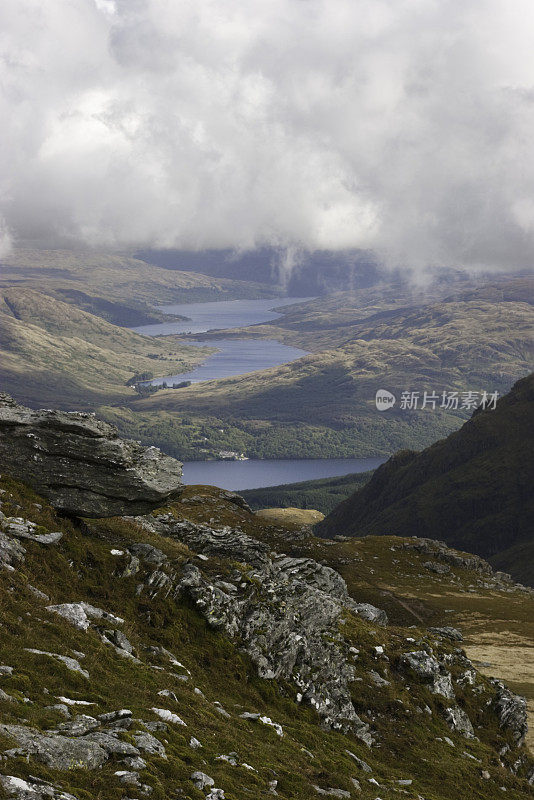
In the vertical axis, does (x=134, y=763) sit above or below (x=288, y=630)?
above

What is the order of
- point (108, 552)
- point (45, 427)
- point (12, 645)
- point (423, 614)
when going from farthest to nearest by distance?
point (423, 614) < point (45, 427) < point (108, 552) < point (12, 645)

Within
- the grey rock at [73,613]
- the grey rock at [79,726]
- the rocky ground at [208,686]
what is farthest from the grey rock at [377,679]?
the grey rock at [79,726]

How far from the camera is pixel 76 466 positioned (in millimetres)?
38719

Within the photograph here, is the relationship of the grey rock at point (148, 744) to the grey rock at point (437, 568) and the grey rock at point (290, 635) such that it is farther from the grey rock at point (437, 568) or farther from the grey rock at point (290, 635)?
the grey rock at point (437, 568)

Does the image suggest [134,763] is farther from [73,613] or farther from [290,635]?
[290,635]

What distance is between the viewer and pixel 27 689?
20344 millimetres

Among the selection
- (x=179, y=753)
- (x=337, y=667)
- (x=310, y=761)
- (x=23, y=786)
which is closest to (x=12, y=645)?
(x=179, y=753)

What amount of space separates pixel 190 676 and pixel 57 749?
47.0 feet

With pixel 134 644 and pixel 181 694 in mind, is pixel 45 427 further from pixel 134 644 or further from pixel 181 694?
pixel 181 694

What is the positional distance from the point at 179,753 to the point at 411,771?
2019cm

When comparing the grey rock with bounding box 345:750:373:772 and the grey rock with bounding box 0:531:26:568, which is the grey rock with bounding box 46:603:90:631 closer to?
the grey rock with bounding box 0:531:26:568

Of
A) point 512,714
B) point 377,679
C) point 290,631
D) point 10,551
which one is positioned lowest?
point 512,714

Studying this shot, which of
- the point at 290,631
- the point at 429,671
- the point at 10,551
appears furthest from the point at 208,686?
the point at 429,671

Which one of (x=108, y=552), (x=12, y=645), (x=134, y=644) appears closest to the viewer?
(x=12, y=645)
